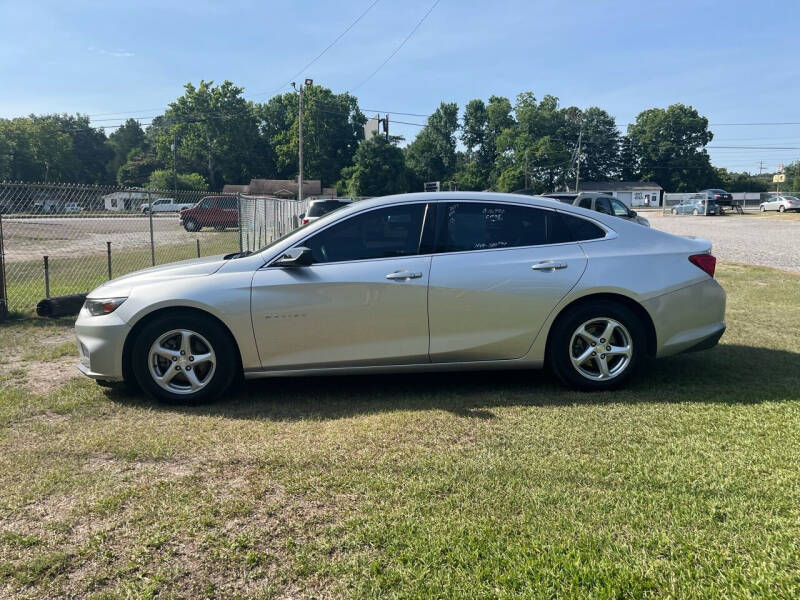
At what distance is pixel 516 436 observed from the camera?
3.76 meters

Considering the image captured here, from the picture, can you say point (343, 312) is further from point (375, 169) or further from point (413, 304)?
point (375, 169)

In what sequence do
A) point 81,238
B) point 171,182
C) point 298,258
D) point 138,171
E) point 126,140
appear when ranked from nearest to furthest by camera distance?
1. point 298,258
2. point 81,238
3. point 171,182
4. point 138,171
5. point 126,140

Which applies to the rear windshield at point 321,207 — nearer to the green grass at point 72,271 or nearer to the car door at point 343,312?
the green grass at point 72,271

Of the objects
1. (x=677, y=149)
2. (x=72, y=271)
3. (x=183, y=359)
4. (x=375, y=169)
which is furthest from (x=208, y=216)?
(x=677, y=149)

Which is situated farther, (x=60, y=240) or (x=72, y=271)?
(x=60, y=240)

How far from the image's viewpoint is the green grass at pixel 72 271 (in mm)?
9969

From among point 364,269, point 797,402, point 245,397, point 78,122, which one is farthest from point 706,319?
point 78,122

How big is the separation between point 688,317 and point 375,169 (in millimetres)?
78901

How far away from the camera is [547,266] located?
468 centimetres

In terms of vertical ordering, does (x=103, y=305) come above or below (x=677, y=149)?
below

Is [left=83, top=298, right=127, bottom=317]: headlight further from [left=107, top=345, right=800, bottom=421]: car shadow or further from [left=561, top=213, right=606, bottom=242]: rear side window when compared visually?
[left=561, top=213, right=606, bottom=242]: rear side window

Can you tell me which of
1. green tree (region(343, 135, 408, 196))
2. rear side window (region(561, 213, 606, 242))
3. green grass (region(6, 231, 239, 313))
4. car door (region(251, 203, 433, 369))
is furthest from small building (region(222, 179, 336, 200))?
car door (region(251, 203, 433, 369))

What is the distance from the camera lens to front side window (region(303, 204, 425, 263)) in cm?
472

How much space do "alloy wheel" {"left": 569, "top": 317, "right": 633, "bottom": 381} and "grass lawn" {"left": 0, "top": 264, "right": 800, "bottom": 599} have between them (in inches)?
8.7
